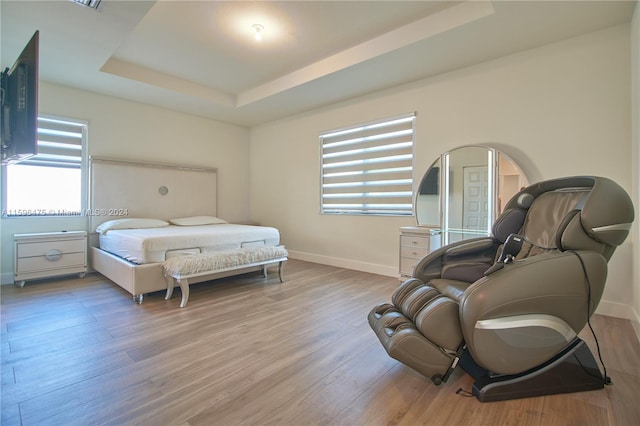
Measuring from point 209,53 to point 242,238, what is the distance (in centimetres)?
227

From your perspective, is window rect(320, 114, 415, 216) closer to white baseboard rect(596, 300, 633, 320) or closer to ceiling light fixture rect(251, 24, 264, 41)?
ceiling light fixture rect(251, 24, 264, 41)

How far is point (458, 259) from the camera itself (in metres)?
2.19

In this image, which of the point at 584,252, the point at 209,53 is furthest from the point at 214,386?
the point at 209,53

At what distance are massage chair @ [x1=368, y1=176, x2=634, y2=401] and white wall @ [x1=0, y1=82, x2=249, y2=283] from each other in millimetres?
4745

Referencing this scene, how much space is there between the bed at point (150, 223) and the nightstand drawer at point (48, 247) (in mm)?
200

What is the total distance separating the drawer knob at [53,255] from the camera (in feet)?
12.3

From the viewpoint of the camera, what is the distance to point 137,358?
195cm

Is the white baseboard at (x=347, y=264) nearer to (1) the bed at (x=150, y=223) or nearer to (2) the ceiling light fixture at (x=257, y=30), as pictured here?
(1) the bed at (x=150, y=223)

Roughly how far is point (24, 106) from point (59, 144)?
2.10 metres

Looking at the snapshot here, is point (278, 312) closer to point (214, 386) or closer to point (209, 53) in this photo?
point (214, 386)

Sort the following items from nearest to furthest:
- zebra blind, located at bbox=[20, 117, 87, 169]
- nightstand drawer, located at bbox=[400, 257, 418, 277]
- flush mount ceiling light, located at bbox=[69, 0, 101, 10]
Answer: flush mount ceiling light, located at bbox=[69, 0, 101, 10], nightstand drawer, located at bbox=[400, 257, 418, 277], zebra blind, located at bbox=[20, 117, 87, 169]

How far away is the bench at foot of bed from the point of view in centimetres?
300

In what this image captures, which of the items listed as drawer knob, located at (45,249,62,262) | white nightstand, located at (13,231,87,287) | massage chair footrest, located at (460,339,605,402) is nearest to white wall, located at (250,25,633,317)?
massage chair footrest, located at (460,339,605,402)

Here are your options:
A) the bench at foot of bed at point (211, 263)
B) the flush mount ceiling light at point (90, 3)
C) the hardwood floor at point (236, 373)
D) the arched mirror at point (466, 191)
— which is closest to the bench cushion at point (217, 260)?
the bench at foot of bed at point (211, 263)
